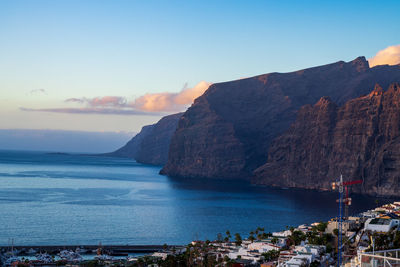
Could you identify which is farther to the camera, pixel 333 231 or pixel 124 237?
pixel 124 237

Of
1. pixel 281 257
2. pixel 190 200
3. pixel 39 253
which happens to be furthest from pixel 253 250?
pixel 190 200

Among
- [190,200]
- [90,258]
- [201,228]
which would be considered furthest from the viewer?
[190,200]

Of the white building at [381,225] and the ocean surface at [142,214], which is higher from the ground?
the white building at [381,225]

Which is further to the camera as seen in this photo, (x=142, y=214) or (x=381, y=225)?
(x=142, y=214)

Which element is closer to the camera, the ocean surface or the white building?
the white building

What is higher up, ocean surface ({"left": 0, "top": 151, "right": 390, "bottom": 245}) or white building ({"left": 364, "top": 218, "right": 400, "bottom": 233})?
white building ({"left": 364, "top": 218, "right": 400, "bottom": 233})

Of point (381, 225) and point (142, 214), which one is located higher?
point (381, 225)

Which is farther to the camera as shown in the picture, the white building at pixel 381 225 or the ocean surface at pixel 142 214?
the ocean surface at pixel 142 214

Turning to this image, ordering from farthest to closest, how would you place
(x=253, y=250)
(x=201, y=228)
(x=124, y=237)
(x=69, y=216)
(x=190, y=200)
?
(x=190, y=200), (x=69, y=216), (x=201, y=228), (x=124, y=237), (x=253, y=250)

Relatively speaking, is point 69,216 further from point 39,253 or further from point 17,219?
point 39,253

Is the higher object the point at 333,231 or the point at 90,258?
the point at 333,231
